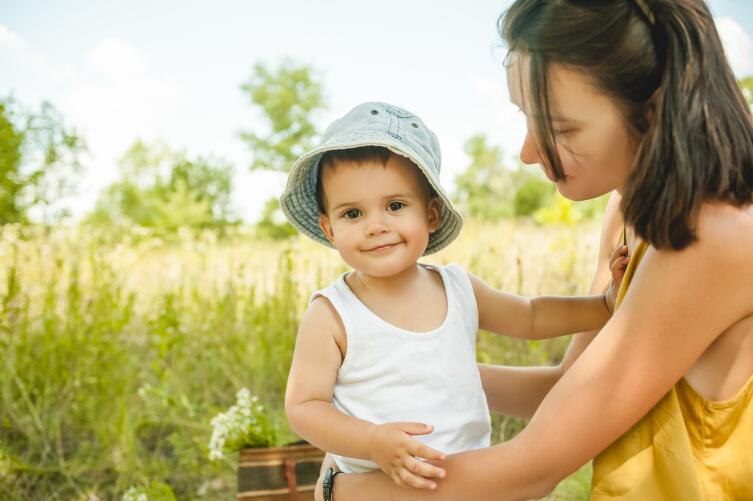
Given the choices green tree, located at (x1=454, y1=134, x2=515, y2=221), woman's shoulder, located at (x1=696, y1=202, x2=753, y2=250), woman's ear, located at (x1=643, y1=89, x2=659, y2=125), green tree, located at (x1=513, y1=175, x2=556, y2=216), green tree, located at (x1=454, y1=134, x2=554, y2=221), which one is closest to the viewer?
woman's shoulder, located at (x1=696, y1=202, x2=753, y2=250)

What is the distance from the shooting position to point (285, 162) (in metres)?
27.8

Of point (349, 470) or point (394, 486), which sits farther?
point (349, 470)

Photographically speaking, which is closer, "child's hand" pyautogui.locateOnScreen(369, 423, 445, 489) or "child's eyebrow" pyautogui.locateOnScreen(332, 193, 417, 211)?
"child's hand" pyautogui.locateOnScreen(369, 423, 445, 489)

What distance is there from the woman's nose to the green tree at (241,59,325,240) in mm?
25889

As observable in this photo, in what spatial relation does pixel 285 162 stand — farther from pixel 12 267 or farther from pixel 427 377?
pixel 427 377

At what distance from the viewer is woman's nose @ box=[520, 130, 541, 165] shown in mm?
1434

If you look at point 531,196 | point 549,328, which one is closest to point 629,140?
point 549,328

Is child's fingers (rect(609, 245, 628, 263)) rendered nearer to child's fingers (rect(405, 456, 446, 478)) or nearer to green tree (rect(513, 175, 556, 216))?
child's fingers (rect(405, 456, 446, 478))

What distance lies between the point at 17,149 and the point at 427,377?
3840mm

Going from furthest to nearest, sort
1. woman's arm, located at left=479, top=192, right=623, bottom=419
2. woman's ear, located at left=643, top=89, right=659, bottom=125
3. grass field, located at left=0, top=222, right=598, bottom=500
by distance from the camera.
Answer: grass field, located at left=0, top=222, right=598, bottom=500
woman's arm, located at left=479, top=192, right=623, bottom=419
woman's ear, located at left=643, top=89, right=659, bottom=125

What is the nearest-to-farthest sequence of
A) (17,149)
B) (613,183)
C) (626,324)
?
(626,324)
(613,183)
(17,149)

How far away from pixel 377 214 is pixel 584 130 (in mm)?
511

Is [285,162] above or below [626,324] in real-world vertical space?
above

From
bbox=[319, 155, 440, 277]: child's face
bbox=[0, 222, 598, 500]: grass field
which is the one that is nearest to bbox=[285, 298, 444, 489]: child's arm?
bbox=[319, 155, 440, 277]: child's face
